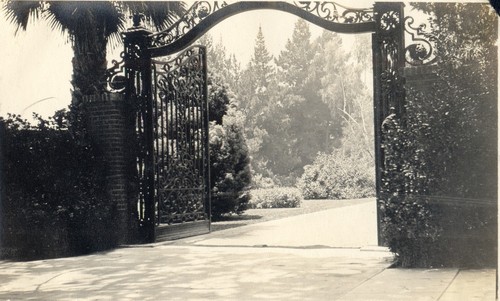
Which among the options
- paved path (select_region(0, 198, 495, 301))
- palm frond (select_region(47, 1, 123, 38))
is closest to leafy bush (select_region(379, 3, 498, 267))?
paved path (select_region(0, 198, 495, 301))

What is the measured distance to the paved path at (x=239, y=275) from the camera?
514cm

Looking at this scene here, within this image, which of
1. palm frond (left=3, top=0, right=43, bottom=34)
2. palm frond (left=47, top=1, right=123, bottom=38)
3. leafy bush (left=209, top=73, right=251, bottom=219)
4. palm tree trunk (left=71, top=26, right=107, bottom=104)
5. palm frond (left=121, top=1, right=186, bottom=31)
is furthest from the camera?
leafy bush (left=209, top=73, right=251, bottom=219)

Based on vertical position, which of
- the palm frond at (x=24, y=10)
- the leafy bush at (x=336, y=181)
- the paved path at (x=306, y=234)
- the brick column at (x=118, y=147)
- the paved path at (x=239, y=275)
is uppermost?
the palm frond at (x=24, y=10)

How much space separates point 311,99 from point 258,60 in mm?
11923

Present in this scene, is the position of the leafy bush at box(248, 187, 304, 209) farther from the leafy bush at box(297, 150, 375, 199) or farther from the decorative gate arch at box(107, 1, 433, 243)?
the decorative gate arch at box(107, 1, 433, 243)

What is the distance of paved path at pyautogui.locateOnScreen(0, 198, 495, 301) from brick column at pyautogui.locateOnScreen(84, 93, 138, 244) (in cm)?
58

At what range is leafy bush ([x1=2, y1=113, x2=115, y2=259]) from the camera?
25.9 ft

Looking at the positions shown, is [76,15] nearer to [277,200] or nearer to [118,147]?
[118,147]

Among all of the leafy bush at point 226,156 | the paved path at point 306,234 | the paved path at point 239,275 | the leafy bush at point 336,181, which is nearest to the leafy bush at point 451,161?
the paved path at point 239,275

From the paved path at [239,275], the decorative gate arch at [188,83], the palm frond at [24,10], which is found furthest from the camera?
the palm frond at [24,10]

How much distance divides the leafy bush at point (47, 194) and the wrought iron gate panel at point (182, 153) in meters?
1.10

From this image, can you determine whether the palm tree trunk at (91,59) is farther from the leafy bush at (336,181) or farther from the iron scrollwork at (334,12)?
the leafy bush at (336,181)

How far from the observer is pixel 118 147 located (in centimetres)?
879

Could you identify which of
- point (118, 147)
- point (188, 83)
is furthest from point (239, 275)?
point (188, 83)
